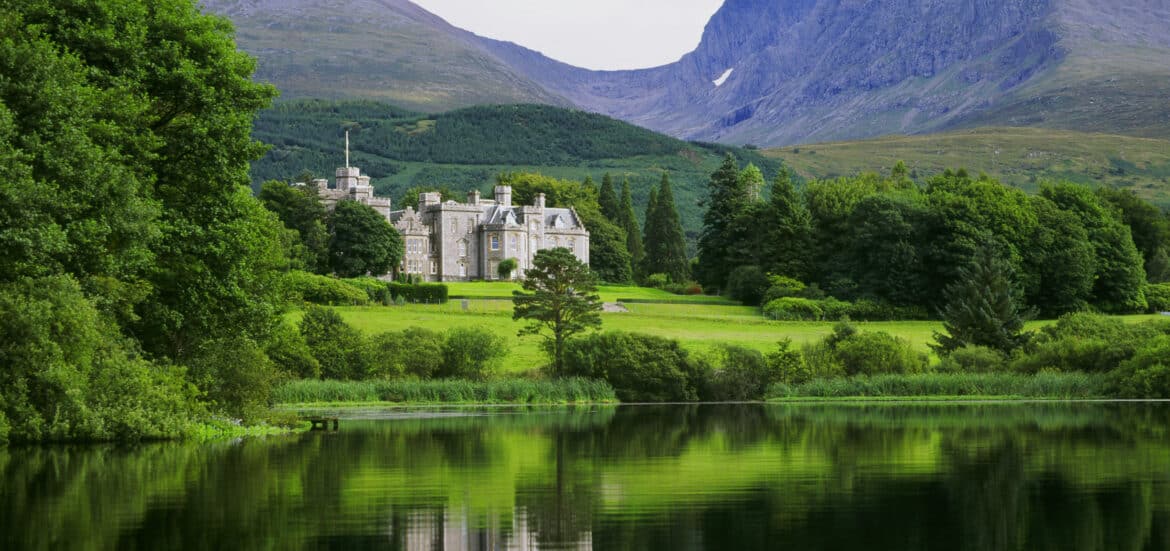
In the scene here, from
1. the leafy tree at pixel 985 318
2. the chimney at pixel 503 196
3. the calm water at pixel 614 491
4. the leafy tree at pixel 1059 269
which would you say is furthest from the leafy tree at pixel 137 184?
the chimney at pixel 503 196

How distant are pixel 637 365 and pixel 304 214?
48.8m

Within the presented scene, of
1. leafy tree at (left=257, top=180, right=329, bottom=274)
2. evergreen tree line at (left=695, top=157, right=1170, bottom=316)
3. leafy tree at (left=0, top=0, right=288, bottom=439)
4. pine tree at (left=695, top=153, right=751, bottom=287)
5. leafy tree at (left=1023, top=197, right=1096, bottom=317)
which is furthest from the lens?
pine tree at (left=695, top=153, right=751, bottom=287)

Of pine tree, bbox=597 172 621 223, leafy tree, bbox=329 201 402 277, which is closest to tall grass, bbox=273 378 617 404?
leafy tree, bbox=329 201 402 277

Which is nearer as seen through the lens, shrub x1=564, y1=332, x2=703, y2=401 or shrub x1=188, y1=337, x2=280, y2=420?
shrub x1=188, y1=337, x2=280, y2=420

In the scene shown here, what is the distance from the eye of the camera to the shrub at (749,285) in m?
92.4

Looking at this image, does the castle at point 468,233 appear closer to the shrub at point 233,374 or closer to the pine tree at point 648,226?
the pine tree at point 648,226

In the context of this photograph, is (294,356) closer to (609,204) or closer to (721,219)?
A: (721,219)

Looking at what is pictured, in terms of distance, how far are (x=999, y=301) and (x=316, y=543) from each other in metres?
46.7

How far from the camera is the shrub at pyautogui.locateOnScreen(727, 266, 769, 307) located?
92.4 m

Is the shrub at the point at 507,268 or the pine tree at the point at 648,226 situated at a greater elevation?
the pine tree at the point at 648,226

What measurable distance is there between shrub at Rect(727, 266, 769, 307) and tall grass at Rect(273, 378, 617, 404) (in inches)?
1620

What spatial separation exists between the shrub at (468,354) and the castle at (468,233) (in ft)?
187

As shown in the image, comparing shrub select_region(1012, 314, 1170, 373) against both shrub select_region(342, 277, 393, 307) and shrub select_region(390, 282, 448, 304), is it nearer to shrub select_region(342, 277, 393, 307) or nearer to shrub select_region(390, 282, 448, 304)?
shrub select_region(342, 277, 393, 307)

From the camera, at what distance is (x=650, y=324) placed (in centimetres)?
7350
